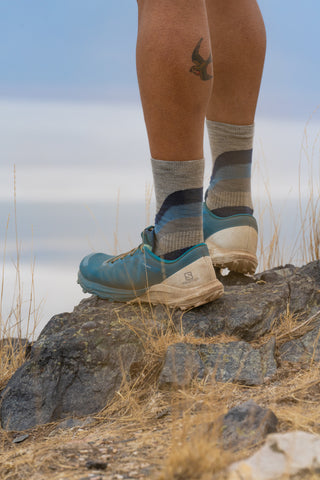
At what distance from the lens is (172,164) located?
2242 millimetres

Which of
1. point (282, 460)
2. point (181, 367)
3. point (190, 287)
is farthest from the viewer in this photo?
point (190, 287)

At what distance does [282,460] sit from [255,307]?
4.24 ft

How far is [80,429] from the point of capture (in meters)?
2.06

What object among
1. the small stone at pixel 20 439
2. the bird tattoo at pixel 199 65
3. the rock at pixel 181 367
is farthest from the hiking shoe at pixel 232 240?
the small stone at pixel 20 439

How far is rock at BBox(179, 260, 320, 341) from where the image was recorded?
2.40 m

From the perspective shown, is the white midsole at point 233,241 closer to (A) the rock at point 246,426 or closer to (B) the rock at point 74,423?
(B) the rock at point 74,423

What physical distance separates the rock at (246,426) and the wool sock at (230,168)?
1419 mm

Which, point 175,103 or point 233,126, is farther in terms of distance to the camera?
point 233,126

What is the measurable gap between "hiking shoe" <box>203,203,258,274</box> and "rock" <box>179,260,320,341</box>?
136 millimetres

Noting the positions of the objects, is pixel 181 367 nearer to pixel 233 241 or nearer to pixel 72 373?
pixel 72 373

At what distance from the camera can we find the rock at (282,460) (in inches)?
45.7

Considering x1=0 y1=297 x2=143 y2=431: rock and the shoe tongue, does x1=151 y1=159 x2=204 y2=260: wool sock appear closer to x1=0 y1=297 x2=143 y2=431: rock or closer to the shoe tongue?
the shoe tongue

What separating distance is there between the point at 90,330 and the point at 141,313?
0.75 ft

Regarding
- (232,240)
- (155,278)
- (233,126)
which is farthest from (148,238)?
(233,126)
